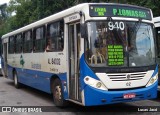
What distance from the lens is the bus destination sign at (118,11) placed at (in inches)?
333

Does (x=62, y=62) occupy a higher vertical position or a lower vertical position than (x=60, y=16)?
lower

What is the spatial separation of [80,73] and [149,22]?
2.50 m

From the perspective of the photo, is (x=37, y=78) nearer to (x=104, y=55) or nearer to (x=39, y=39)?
(x=39, y=39)

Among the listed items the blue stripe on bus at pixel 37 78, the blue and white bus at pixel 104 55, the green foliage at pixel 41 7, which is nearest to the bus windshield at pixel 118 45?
the blue and white bus at pixel 104 55

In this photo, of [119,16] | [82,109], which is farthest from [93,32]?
[82,109]

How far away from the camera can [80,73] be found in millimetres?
8484

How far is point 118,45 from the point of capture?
8.46 metres

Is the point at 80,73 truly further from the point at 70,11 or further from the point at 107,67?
the point at 70,11

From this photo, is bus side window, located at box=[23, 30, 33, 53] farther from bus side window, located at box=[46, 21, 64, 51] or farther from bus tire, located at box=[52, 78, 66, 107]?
bus tire, located at box=[52, 78, 66, 107]

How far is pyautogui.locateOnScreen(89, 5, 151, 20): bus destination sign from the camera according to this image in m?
8.47

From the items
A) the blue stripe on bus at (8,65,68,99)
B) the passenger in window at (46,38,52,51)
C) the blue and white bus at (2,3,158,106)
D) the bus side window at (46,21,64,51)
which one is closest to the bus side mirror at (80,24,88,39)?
the blue and white bus at (2,3,158,106)

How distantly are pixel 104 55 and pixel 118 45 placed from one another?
1.57ft

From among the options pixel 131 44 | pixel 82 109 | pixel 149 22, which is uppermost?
pixel 149 22

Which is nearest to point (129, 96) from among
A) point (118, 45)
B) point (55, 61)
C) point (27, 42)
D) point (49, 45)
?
point (118, 45)
